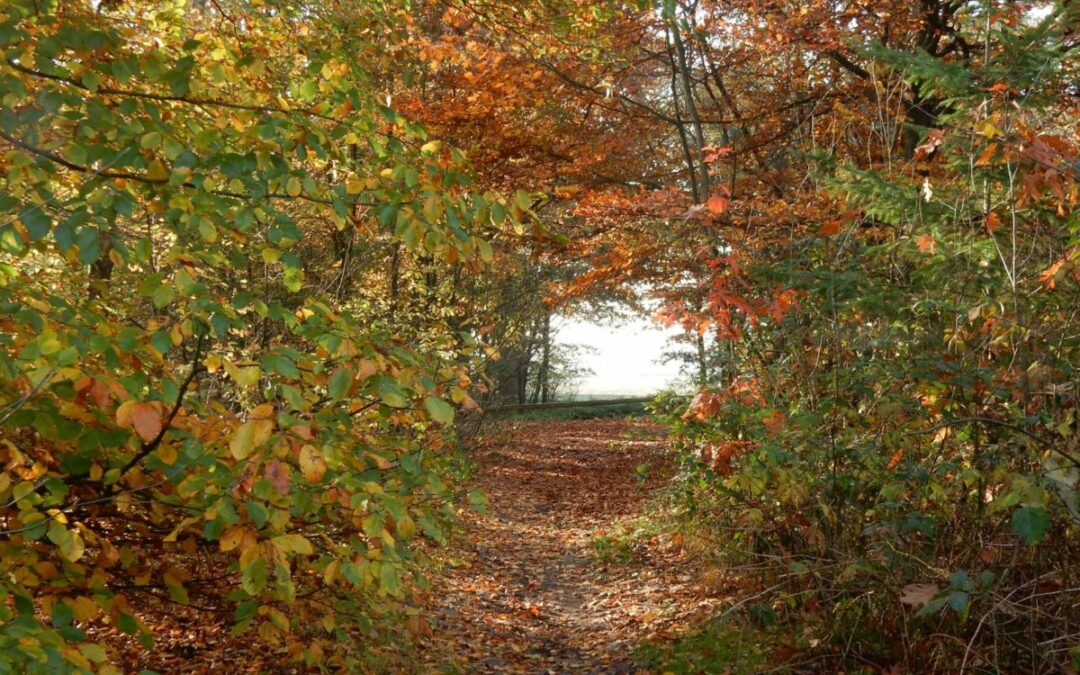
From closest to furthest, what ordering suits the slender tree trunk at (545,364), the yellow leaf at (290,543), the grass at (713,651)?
1. the yellow leaf at (290,543)
2. the grass at (713,651)
3. the slender tree trunk at (545,364)

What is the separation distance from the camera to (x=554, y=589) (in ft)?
28.3

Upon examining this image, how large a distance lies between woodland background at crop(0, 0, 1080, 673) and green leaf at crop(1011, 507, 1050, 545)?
0.6 inches

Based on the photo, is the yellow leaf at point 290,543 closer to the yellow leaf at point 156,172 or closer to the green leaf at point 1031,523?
the yellow leaf at point 156,172

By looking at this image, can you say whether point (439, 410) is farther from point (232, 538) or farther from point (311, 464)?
point (232, 538)

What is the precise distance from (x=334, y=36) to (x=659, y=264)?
26.3ft

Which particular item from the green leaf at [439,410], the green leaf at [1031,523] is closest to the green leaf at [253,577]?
the green leaf at [439,410]

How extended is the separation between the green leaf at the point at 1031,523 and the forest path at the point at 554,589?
3.34 m

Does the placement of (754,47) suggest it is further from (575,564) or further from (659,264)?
(575,564)

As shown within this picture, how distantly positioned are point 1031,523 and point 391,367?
273 cm

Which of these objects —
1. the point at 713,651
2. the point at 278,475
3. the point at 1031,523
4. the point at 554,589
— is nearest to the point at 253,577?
the point at 278,475

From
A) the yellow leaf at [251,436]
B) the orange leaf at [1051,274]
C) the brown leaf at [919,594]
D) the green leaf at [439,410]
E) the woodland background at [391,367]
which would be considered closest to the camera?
the yellow leaf at [251,436]

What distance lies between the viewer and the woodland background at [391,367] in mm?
2912

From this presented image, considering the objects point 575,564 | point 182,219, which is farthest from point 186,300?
point 575,564

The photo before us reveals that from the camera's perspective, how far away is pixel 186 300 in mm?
3041
